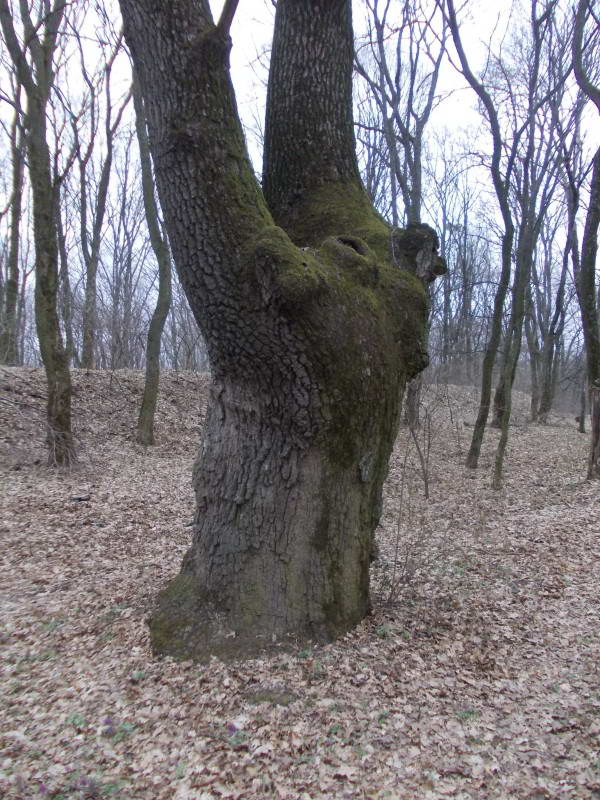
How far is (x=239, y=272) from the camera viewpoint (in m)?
2.95

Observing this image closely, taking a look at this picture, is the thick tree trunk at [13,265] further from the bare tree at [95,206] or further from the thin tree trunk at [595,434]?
the thin tree trunk at [595,434]

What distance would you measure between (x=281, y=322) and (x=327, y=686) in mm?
2004

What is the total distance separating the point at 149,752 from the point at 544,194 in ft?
44.5

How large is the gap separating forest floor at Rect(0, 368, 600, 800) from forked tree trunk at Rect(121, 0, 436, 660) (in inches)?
12.5

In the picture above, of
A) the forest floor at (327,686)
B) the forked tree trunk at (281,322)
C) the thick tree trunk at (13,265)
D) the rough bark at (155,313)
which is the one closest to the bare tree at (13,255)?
the thick tree trunk at (13,265)

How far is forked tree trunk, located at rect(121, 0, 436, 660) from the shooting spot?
2.97 meters

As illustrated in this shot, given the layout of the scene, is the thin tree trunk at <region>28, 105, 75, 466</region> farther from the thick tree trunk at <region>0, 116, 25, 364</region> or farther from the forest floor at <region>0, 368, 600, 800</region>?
the thick tree trunk at <region>0, 116, 25, 364</region>

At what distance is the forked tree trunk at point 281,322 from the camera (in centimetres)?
297

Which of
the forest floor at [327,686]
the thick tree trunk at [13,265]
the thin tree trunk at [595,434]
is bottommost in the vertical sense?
the forest floor at [327,686]

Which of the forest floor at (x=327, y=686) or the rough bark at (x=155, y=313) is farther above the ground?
the rough bark at (x=155, y=313)

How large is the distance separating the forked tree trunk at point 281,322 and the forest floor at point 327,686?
32cm

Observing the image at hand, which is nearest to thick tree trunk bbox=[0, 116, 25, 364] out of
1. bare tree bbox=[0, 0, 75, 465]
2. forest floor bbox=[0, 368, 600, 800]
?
bare tree bbox=[0, 0, 75, 465]

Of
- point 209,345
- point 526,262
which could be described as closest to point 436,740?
point 209,345

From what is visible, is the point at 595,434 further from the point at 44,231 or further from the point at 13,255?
the point at 13,255
